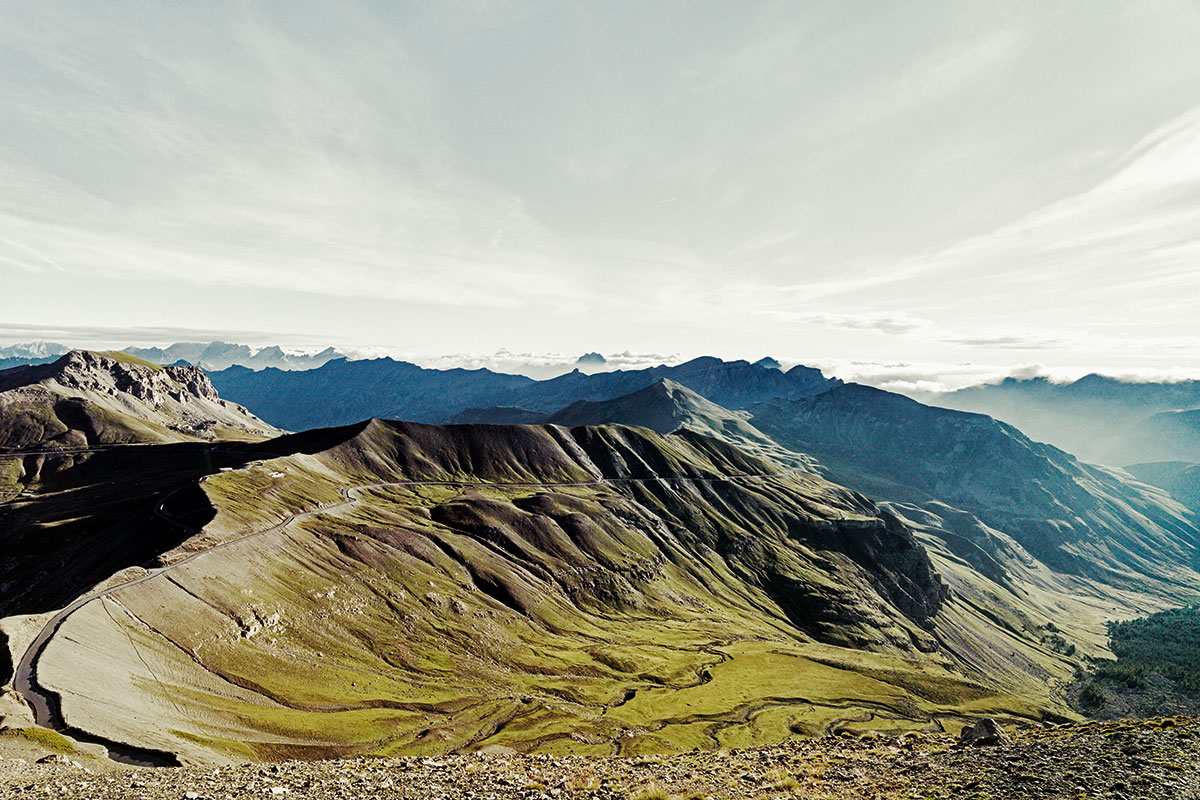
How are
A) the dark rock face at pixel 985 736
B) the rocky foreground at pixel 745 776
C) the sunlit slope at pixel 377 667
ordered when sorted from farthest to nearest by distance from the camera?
the sunlit slope at pixel 377 667 → the dark rock face at pixel 985 736 → the rocky foreground at pixel 745 776

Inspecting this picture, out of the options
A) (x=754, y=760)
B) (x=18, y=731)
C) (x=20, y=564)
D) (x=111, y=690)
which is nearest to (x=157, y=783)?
(x=18, y=731)

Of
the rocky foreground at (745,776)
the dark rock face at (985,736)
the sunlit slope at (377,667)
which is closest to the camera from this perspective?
the rocky foreground at (745,776)

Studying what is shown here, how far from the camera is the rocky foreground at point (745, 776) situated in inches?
1323

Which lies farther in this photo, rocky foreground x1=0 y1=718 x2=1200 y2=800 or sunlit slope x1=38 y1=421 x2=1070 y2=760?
sunlit slope x1=38 y1=421 x2=1070 y2=760

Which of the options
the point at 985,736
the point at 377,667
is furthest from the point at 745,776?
the point at 377,667

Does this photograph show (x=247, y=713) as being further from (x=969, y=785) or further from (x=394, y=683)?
(x=969, y=785)

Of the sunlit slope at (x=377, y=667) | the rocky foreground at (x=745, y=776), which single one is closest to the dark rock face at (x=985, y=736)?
the rocky foreground at (x=745, y=776)

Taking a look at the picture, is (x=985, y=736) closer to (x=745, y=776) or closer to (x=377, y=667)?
(x=745, y=776)

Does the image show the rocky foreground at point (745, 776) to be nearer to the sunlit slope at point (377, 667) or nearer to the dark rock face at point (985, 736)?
the dark rock face at point (985, 736)

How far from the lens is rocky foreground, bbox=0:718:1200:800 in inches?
1323

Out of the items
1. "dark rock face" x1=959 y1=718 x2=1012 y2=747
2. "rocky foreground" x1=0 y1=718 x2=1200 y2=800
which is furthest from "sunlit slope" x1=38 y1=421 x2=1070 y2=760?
"dark rock face" x1=959 y1=718 x2=1012 y2=747

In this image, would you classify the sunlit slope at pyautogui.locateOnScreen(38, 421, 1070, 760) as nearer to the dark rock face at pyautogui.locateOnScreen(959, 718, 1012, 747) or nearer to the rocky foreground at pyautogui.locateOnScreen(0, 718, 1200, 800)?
the rocky foreground at pyautogui.locateOnScreen(0, 718, 1200, 800)

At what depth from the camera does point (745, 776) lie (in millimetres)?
40469

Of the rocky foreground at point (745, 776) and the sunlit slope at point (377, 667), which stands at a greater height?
the rocky foreground at point (745, 776)
